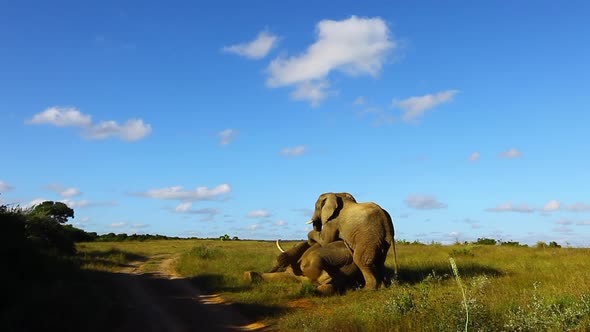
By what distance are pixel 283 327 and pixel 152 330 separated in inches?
120

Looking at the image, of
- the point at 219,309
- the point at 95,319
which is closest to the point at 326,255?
the point at 219,309

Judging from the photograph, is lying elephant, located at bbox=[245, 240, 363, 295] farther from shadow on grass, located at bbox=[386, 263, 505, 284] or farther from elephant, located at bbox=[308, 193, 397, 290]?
shadow on grass, located at bbox=[386, 263, 505, 284]

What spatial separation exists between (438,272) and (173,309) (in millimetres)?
10360

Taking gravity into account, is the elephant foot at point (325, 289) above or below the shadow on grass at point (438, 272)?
below

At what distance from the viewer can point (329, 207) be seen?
1695 centimetres

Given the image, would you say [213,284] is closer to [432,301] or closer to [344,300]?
[344,300]

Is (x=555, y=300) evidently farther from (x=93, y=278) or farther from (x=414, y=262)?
(x=93, y=278)

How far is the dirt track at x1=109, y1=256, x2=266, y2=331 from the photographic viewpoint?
A: 37.5ft

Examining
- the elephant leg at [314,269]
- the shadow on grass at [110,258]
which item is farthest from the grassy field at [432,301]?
the shadow on grass at [110,258]

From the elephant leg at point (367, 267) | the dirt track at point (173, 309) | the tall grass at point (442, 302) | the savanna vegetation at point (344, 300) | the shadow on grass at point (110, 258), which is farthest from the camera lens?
the shadow on grass at point (110, 258)

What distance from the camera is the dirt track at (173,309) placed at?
11.4m

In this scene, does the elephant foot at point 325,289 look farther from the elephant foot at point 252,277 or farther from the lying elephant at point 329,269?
the elephant foot at point 252,277

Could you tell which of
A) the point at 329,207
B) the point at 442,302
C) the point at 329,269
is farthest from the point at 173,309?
the point at 442,302

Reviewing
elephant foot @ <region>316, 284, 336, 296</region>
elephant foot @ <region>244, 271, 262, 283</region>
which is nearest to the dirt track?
elephant foot @ <region>244, 271, 262, 283</region>
